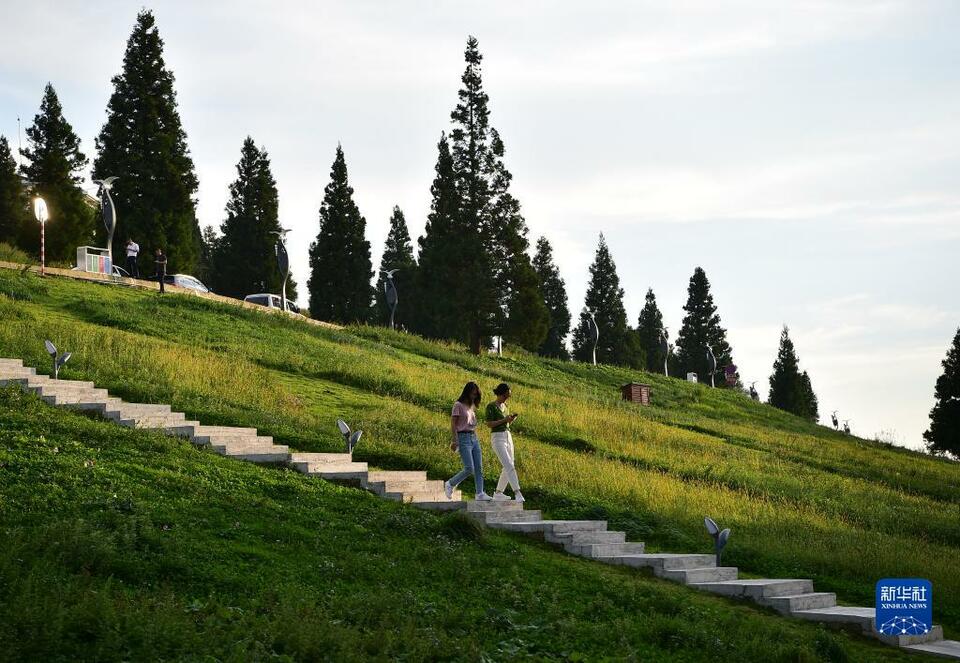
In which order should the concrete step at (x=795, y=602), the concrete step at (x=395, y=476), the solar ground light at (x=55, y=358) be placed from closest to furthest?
the concrete step at (x=795, y=602) → the concrete step at (x=395, y=476) → the solar ground light at (x=55, y=358)

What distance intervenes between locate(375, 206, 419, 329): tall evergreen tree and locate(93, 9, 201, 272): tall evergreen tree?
925 inches

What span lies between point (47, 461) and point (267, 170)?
55.8m

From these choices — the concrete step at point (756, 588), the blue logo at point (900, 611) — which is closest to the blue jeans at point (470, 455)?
the concrete step at point (756, 588)

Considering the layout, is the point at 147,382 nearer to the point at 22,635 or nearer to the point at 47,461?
the point at 47,461

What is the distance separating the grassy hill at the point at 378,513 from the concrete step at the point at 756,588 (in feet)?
1.39

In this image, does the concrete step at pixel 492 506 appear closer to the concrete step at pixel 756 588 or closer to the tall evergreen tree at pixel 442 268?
the concrete step at pixel 756 588

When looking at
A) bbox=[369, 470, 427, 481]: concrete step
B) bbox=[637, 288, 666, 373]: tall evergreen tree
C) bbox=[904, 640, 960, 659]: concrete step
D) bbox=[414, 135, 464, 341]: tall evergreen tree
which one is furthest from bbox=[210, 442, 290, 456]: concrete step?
bbox=[637, 288, 666, 373]: tall evergreen tree

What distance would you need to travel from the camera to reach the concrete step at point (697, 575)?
530 inches

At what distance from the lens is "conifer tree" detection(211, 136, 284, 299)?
6450 cm

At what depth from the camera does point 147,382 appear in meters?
21.3

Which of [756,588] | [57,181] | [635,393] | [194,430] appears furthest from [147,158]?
[756,588]

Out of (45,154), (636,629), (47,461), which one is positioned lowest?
(636,629)

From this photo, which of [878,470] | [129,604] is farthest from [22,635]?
[878,470]

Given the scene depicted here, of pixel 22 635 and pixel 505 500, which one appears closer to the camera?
pixel 22 635
